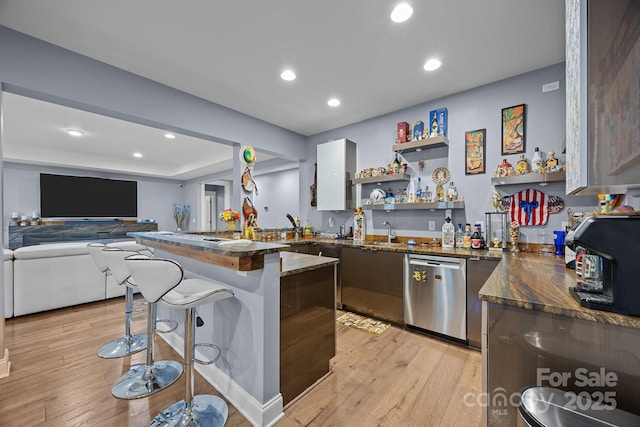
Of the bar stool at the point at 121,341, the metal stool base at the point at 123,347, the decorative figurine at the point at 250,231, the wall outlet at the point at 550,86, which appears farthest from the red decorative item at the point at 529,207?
the metal stool base at the point at 123,347

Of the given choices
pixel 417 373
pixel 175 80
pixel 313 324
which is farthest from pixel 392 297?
pixel 175 80

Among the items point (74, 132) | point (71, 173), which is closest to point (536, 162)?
point (74, 132)

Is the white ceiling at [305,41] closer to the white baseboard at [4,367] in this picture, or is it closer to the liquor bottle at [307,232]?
the liquor bottle at [307,232]

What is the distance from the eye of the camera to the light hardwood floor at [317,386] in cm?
157

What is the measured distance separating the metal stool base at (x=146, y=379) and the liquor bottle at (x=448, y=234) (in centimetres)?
289

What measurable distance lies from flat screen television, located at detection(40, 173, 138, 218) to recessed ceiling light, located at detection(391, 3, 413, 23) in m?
7.64

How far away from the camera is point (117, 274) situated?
206 centimetres

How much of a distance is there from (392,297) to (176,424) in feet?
7.18

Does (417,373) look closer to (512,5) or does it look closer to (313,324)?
(313,324)

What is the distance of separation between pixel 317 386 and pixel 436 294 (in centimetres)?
146

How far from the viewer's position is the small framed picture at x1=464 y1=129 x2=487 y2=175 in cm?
286

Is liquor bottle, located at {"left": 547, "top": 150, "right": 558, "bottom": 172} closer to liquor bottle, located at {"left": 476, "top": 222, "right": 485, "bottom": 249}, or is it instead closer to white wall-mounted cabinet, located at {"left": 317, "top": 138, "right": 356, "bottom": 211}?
liquor bottle, located at {"left": 476, "top": 222, "right": 485, "bottom": 249}

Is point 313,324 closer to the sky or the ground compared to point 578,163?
closer to the ground

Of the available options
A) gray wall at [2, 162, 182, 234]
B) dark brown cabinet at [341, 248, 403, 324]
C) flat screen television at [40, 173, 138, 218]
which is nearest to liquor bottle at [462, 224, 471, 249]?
dark brown cabinet at [341, 248, 403, 324]
